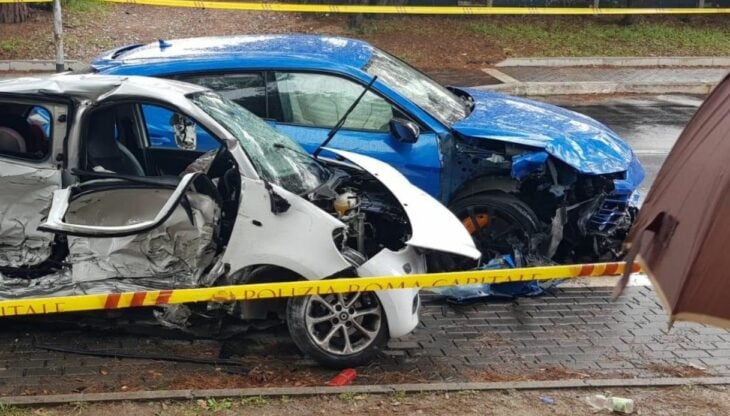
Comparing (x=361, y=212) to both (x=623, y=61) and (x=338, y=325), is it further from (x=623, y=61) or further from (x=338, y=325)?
(x=623, y=61)

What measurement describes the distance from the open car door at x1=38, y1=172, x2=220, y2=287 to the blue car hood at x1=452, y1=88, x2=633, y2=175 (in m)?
2.36

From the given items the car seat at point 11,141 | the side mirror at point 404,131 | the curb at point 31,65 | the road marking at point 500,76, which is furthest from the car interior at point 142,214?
the road marking at point 500,76

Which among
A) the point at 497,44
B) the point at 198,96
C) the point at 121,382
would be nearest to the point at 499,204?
the point at 198,96

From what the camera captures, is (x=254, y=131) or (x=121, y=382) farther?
(x=254, y=131)

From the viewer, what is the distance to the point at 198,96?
561 centimetres

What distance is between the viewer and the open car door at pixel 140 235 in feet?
16.9

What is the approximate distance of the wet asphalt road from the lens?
37.4ft

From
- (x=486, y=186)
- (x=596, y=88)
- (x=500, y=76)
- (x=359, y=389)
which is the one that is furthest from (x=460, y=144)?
(x=500, y=76)

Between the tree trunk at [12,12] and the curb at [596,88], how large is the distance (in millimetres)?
9744

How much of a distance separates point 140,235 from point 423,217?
1757 mm

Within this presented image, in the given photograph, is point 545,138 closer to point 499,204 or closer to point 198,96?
point 499,204

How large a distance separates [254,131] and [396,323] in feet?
5.34

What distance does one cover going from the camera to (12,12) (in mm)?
17609

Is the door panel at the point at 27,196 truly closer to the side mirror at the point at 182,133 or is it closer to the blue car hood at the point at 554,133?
the side mirror at the point at 182,133
